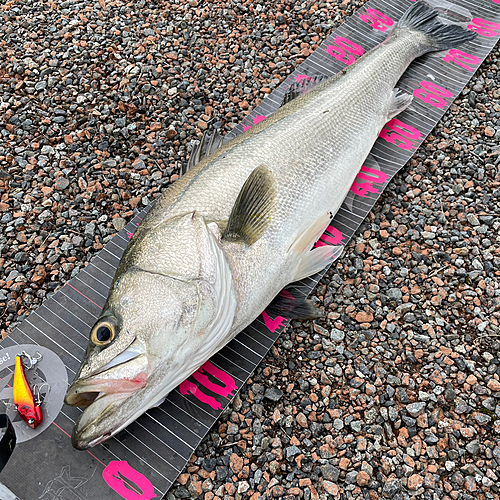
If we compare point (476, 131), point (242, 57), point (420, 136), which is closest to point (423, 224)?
point (420, 136)

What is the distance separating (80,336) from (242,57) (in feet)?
10.4

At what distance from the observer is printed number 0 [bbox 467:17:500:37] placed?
4.84 m

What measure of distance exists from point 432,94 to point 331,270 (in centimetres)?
236

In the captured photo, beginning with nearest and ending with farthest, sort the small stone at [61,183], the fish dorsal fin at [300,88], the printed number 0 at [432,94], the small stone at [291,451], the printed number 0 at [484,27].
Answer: the small stone at [291,451]
the small stone at [61,183]
the fish dorsal fin at [300,88]
the printed number 0 at [432,94]
the printed number 0 at [484,27]

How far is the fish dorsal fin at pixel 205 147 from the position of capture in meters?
3.27

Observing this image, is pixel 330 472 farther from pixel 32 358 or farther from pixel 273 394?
pixel 32 358

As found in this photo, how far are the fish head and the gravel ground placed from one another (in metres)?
0.65

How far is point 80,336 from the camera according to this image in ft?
9.46

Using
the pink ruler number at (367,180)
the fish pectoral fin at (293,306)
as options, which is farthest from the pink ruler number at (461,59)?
the fish pectoral fin at (293,306)

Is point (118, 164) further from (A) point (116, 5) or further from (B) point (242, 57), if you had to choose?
(A) point (116, 5)

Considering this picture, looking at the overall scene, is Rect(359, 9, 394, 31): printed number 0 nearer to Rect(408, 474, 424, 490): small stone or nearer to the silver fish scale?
the silver fish scale

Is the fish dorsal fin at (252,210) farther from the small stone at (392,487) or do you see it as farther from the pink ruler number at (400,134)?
the pink ruler number at (400,134)

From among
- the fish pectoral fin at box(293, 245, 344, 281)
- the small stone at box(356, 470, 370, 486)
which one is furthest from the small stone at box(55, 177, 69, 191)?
the small stone at box(356, 470, 370, 486)

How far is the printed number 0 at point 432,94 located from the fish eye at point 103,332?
3.72 meters
